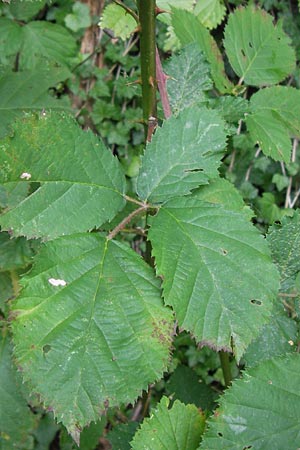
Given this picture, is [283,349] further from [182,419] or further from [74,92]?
[74,92]

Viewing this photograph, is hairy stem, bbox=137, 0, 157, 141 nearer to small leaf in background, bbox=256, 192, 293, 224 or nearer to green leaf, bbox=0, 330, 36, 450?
green leaf, bbox=0, 330, 36, 450

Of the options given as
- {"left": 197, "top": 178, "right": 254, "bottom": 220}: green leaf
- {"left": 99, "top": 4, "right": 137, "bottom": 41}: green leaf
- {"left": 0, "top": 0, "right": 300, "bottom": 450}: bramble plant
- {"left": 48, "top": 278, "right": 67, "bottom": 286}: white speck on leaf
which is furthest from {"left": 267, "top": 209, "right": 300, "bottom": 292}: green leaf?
{"left": 99, "top": 4, "right": 137, "bottom": 41}: green leaf

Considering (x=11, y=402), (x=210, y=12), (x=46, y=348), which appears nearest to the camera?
(x=46, y=348)

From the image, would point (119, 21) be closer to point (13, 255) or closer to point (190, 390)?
point (13, 255)

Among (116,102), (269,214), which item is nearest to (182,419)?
(269,214)

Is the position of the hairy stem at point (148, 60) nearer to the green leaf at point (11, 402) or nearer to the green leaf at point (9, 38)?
the green leaf at point (11, 402)

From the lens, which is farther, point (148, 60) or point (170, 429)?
point (170, 429)

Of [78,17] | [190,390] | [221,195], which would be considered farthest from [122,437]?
[78,17]
